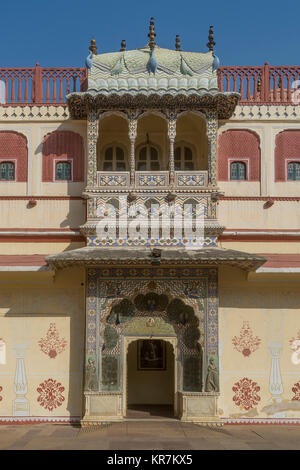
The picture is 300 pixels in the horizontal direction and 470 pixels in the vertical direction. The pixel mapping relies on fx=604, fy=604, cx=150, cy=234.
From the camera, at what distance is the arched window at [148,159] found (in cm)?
1446

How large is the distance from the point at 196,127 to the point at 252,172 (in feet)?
5.64

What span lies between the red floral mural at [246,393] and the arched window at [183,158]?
515 cm

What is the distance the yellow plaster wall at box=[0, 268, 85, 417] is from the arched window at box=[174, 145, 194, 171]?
3578 mm

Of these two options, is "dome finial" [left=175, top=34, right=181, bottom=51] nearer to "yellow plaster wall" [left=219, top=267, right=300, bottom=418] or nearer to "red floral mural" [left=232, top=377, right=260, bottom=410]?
"yellow plaster wall" [left=219, top=267, right=300, bottom=418]

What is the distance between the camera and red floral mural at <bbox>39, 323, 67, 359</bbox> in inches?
515

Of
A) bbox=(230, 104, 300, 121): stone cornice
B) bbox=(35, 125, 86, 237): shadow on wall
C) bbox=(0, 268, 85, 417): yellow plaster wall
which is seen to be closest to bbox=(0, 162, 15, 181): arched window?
bbox=(35, 125, 86, 237): shadow on wall

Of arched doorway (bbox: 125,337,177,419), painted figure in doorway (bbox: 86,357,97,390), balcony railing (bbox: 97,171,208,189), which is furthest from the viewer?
arched doorway (bbox: 125,337,177,419)

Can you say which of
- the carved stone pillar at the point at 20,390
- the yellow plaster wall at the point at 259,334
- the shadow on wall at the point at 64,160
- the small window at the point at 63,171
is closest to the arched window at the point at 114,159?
the shadow on wall at the point at 64,160

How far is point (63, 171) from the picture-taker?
14000mm

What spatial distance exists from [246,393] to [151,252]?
12.1ft

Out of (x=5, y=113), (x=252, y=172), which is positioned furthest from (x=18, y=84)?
(x=252, y=172)

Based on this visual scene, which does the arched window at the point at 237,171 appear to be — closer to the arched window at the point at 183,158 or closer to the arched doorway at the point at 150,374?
the arched window at the point at 183,158

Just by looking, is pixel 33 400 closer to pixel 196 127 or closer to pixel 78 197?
pixel 78 197

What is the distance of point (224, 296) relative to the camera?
43.3 ft
